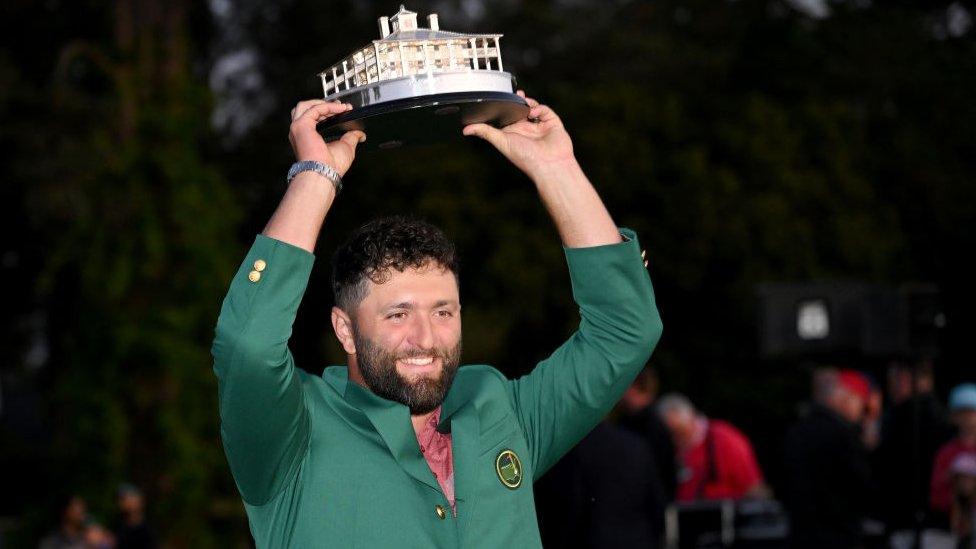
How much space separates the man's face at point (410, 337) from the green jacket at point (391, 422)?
49mm

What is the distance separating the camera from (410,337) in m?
3.12

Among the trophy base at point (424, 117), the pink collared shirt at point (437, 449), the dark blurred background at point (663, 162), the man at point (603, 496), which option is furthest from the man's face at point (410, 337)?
the dark blurred background at point (663, 162)

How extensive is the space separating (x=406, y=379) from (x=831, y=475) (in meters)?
5.64

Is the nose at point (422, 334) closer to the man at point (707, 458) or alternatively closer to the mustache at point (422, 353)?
the mustache at point (422, 353)

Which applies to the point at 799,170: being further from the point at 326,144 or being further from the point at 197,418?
the point at 326,144

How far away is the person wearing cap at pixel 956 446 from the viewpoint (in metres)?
8.72

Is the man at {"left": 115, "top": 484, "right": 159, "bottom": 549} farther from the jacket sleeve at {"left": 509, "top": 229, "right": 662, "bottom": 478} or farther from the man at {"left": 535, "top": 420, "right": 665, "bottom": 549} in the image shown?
the jacket sleeve at {"left": 509, "top": 229, "right": 662, "bottom": 478}

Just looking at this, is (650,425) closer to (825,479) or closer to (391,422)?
(825,479)

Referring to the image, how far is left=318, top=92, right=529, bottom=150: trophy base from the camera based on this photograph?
3137 mm

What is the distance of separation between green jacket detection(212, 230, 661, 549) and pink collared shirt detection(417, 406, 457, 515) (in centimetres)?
4

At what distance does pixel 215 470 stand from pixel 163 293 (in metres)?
1.46

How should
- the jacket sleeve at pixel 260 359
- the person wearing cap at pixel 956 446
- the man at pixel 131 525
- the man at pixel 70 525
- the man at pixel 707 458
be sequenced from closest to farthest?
the jacket sleeve at pixel 260 359, the person wearing cap at pixel 956 446, the man at pixel 131 525, the man at pixel 70 525, the man at pixel 707 458

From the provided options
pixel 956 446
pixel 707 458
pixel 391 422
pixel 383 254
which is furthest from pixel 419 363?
pixel 707 458

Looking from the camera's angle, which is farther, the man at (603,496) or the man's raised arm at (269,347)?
the man at (603,496)
